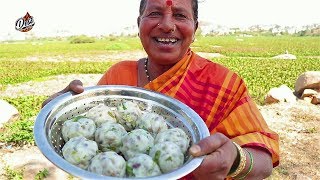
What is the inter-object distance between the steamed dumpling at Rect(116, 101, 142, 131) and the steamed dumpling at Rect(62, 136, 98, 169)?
256mm

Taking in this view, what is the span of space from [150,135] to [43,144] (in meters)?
0.45

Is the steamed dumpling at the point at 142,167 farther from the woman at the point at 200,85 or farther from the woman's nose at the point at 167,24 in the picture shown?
the woman's nose at the point at 167,24

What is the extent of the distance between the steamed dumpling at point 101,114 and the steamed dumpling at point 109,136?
0.06 meters

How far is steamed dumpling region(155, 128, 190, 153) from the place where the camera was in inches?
61.4

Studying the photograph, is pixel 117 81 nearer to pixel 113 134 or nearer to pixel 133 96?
pixel 133 96

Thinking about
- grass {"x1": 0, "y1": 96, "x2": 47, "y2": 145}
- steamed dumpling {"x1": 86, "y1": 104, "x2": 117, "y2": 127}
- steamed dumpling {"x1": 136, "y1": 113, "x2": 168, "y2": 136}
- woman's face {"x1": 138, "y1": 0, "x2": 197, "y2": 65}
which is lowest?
grass {"x1": 0, "y1": 96, "x2": 47, "y2": 145}

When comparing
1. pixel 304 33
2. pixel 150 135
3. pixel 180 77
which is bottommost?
pixel 304 33

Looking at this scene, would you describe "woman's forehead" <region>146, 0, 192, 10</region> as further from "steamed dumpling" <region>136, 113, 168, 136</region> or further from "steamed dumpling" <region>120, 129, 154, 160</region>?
"steamed dumpling" <region>120, 129, 154, 160</region>

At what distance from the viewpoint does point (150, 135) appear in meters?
1.63

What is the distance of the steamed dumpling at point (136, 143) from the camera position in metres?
1.53

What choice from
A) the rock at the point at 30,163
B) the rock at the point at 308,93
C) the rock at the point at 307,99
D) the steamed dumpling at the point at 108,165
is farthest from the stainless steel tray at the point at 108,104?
the rock at the point at 308,93

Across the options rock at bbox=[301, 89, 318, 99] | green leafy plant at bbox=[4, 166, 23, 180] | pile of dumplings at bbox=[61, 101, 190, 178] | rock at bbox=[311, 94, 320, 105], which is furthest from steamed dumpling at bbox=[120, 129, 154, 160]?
rock at bbox=[301, 89, 318, 99]

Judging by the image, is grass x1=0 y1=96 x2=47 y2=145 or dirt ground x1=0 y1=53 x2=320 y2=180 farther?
grass x1=0 y1=96 x2=47 y2=145

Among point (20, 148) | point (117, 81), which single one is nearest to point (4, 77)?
point (20, 148)
